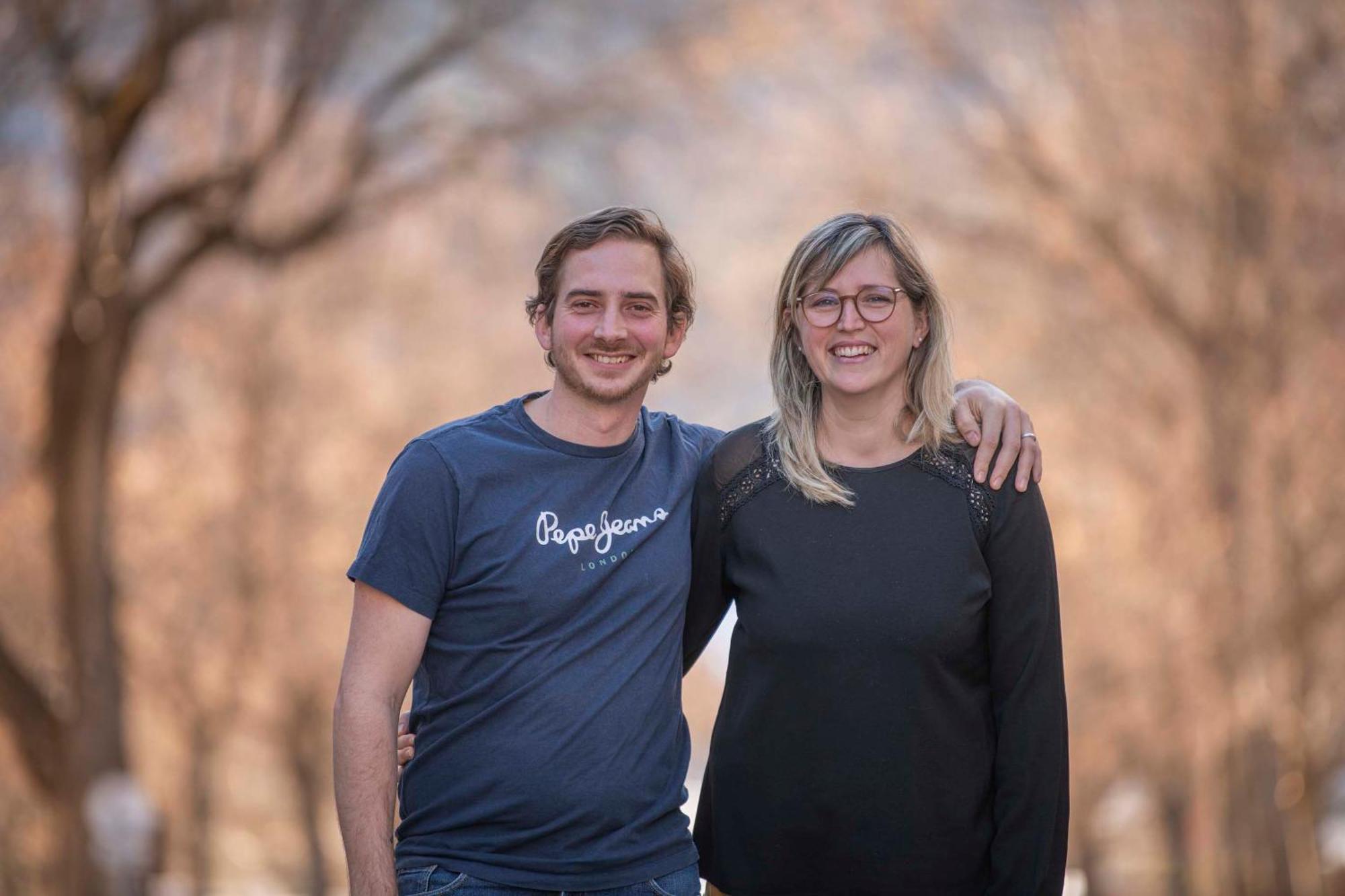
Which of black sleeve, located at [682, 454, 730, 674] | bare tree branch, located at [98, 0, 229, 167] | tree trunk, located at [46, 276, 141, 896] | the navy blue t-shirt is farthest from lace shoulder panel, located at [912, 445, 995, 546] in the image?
bare tree branch, located at [98, 0, 229, 167]

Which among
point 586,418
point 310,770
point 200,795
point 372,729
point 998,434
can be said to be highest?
point 586,418

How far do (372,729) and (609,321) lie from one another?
113 cm

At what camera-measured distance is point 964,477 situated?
12.1ft

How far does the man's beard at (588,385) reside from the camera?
3801mm

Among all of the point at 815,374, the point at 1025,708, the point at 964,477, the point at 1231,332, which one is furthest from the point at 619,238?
the point at 1231,332

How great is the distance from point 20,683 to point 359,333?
10.3 m

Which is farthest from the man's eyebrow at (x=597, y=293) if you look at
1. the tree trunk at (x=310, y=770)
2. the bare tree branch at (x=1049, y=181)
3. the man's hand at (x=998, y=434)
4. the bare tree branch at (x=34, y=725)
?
the tree trunk at (x=310, y=770)

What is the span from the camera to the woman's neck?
380 cm

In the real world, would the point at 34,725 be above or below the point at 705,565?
below

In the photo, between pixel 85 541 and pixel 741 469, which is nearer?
pixel 741 469

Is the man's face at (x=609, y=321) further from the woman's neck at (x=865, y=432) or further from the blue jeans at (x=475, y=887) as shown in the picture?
the blue jeans at (x=475, y=887)

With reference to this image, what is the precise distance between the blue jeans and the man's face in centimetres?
115

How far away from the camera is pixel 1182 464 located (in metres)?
14.9

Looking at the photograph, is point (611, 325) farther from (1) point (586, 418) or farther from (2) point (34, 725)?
(2) point (34, 725)
